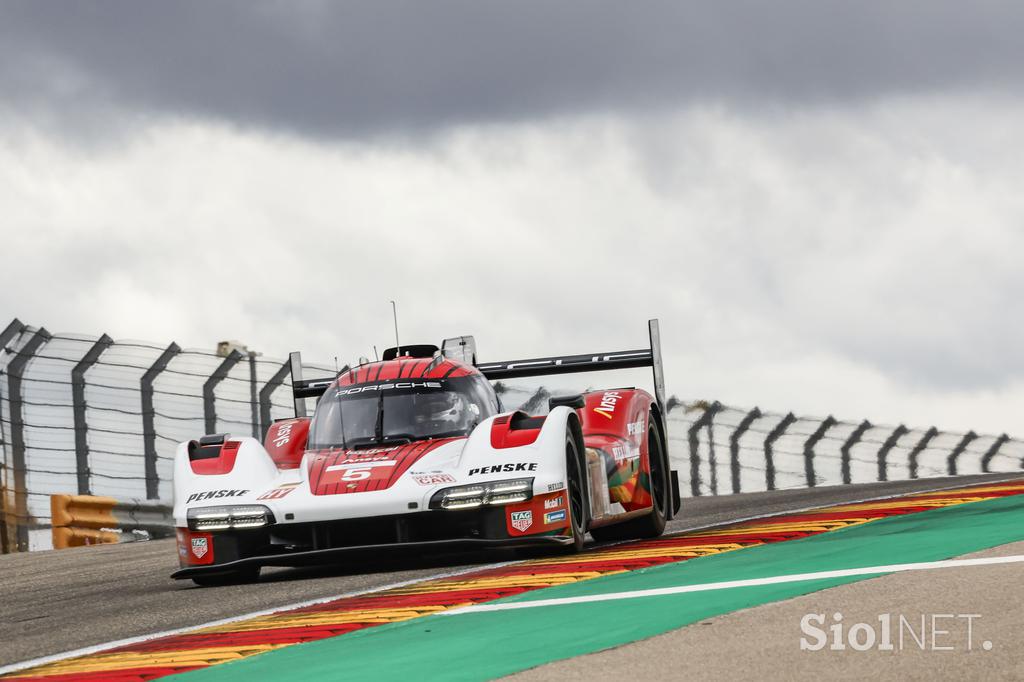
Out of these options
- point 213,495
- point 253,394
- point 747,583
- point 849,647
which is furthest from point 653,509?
point 253,394

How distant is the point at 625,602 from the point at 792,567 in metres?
1.08

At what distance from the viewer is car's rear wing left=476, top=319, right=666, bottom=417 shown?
39.2 feet

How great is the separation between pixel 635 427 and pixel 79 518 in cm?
692

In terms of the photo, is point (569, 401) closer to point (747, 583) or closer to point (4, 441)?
point (747, 583)

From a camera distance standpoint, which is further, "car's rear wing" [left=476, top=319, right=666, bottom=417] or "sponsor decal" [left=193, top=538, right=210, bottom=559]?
"car's rear wing" [left=476, top=319, right=666, bottom=417]

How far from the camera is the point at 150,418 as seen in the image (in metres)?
15.2

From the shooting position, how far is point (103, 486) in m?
15.1

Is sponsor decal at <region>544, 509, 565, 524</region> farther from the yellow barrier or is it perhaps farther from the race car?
the yellow barrier

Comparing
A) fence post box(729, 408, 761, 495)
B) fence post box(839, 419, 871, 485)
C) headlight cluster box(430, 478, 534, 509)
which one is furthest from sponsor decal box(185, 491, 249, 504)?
fence post box(839, 419, 871, 485)

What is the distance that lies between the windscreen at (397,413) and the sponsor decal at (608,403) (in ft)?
3.18

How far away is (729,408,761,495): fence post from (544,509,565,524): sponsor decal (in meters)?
12.3

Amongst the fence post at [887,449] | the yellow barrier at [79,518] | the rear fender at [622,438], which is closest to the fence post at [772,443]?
the fence post at [887,449]

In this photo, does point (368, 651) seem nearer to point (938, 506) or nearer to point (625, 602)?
point (625, 602)

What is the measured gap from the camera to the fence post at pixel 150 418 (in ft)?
49.8
